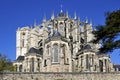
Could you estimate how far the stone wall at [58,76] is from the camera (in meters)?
48.7

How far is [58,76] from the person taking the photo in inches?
1961

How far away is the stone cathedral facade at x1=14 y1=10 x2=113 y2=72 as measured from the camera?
68062mm

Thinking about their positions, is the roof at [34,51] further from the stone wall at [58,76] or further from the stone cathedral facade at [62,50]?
the stone wall at [58,76]

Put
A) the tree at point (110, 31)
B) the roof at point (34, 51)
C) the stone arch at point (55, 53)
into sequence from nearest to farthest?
the tree at point (110, 31) < the stone arch at point (55, 53) < the roof at point (34, 51)

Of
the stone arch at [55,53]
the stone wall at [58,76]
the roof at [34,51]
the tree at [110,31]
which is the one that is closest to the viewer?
the tree at [110,31]

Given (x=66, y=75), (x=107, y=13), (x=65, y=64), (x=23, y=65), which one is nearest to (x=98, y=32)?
(x=107, y=13)

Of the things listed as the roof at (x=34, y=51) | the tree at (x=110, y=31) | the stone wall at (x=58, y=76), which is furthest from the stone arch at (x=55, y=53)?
the tree at (x=110, y=31)

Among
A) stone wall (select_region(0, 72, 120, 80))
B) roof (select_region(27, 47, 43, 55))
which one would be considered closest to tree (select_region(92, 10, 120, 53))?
stone wall (select_region(0, 72, 120, 80))

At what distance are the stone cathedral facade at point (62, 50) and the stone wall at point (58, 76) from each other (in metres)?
16.4

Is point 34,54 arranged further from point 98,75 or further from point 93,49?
point 98,75

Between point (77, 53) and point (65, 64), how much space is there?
5524 mm

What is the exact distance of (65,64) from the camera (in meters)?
67.9

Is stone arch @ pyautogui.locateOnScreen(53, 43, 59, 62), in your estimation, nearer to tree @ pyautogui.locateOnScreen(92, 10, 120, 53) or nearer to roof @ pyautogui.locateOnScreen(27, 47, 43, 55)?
roof @ pyautogui.locateOnScreen(27, 47, 43, 55)

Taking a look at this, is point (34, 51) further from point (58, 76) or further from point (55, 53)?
point (58, 76)
